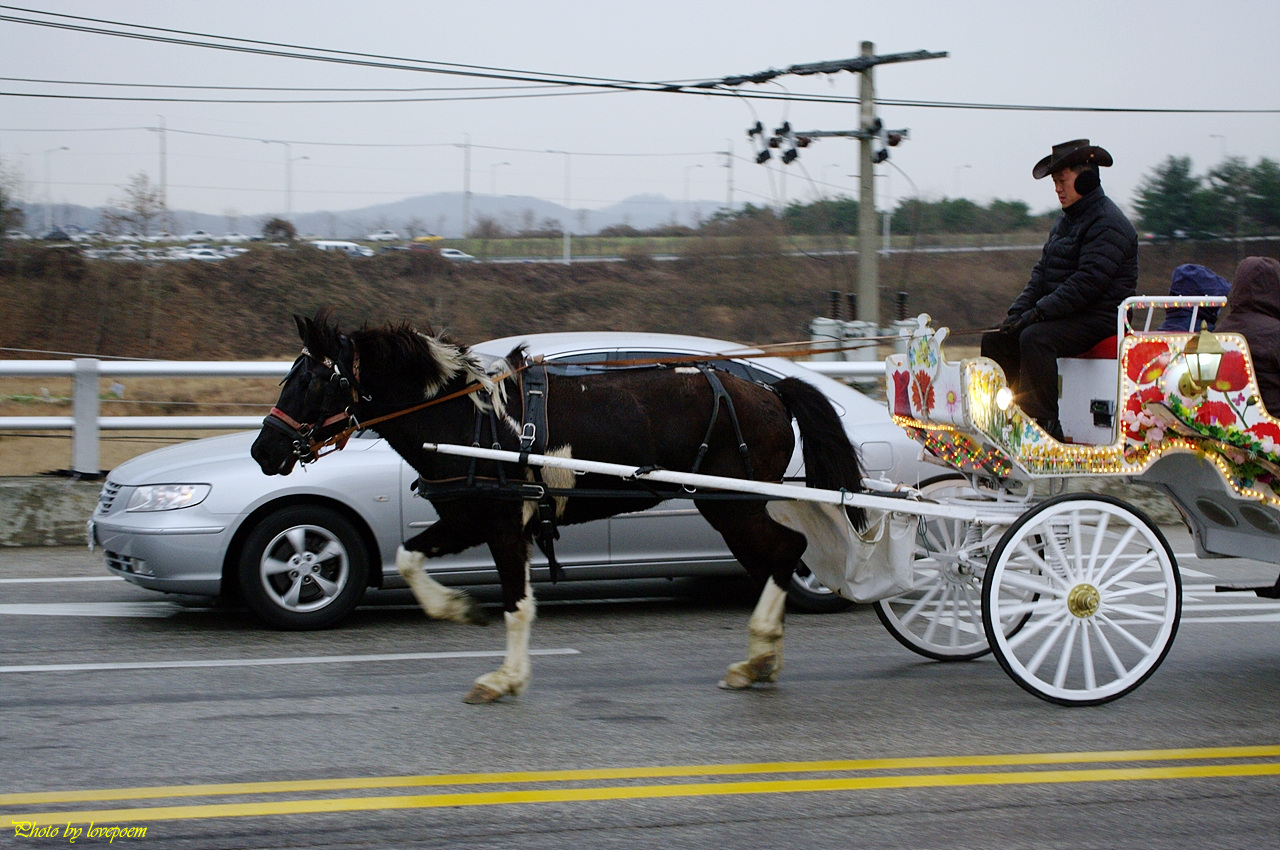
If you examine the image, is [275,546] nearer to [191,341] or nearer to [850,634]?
[850,634]

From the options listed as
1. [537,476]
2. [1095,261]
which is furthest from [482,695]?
[1095,261]

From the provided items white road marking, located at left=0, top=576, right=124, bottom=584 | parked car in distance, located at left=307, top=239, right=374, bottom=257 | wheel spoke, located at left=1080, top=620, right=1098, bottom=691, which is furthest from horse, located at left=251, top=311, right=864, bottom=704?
parked car in distance, located at left=307, top=239, right=374, bottom=257

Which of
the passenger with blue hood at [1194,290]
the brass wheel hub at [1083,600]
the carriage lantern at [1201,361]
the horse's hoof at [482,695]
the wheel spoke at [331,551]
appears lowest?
the horse's hoof at [482,695]

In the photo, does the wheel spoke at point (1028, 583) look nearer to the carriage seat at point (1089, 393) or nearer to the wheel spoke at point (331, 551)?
the carriage seat at point (1089, 393)

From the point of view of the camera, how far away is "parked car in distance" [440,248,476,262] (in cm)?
3572

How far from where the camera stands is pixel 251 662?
19.7 feet

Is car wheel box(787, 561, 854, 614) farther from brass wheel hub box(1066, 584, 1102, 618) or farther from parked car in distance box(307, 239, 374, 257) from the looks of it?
parked car in distance box(307, 239, 374, 257)

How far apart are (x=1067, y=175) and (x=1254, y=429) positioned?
4.90ft

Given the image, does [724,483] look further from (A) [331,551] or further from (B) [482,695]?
(A) [331,551]

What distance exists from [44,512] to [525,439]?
222 inches

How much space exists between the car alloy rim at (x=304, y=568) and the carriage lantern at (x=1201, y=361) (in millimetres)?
4545

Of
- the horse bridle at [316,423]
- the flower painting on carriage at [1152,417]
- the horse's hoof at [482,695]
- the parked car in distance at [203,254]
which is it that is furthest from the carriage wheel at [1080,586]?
the parked car in distance at [203,254]

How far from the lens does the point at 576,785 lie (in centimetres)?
432

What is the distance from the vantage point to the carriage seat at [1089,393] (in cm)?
570
